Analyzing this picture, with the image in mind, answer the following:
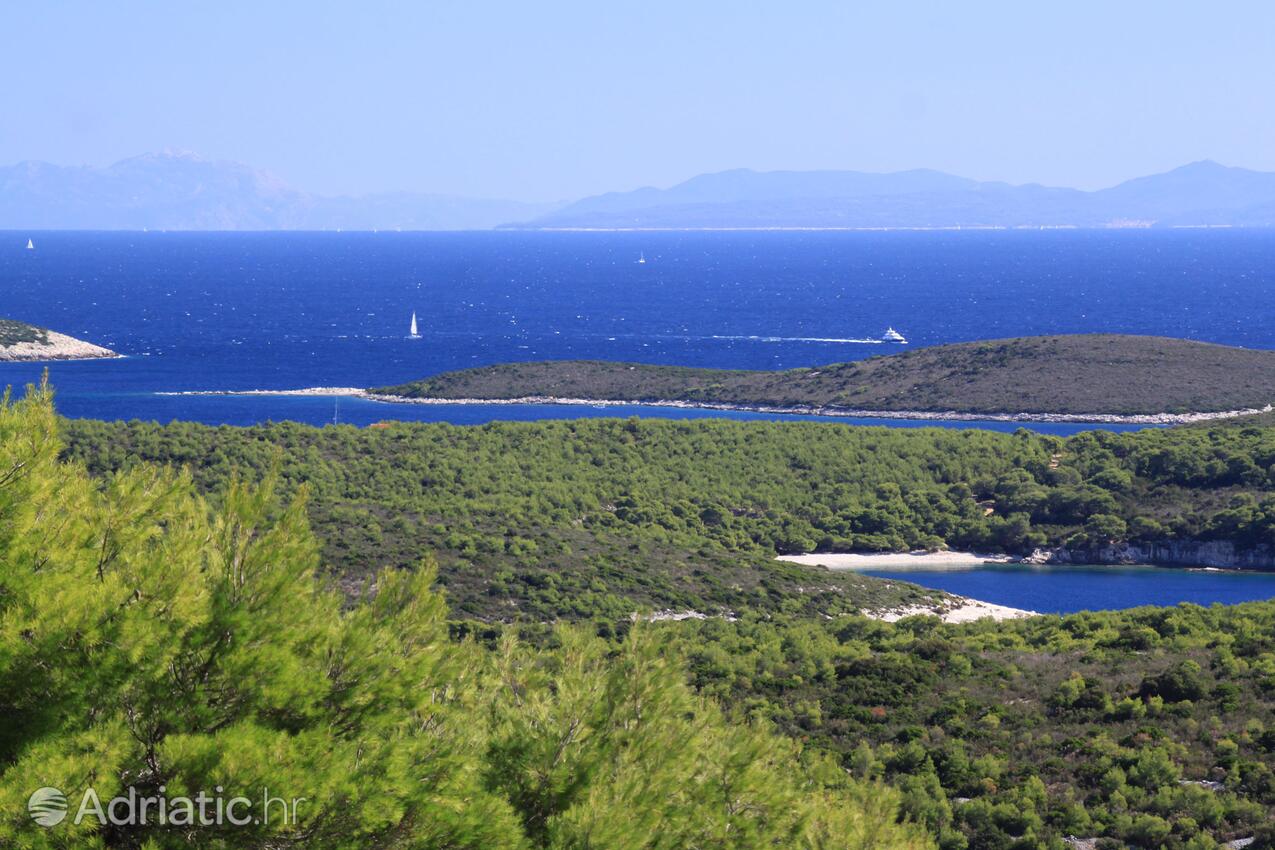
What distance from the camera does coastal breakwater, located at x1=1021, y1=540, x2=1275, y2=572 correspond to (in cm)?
4878

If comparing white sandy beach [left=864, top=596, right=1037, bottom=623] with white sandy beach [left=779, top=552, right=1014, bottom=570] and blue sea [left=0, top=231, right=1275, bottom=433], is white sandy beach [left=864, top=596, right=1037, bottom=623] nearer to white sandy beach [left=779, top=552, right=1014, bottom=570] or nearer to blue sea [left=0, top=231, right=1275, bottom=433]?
white sandy beach [left=779, top=552, right=1014, bottom=570]

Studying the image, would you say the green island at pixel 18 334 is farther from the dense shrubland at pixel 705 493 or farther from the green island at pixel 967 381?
the dense shrubland at pixel 705 493

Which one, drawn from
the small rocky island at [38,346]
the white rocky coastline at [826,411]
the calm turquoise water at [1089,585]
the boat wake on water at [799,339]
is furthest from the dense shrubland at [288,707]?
the boat wake on water at [799,339]

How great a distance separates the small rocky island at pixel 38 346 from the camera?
351ft

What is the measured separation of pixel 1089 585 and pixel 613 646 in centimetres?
2394

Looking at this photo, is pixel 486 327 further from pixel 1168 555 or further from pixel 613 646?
pixel 613 646

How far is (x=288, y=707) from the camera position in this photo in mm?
9125

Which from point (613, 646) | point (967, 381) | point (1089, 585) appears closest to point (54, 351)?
point (967, 381)

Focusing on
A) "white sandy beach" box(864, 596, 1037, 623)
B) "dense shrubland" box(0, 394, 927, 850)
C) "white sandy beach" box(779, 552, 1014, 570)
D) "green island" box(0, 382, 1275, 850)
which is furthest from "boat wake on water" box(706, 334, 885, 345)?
"dense shrubland" box(0, 394, 927, 850)

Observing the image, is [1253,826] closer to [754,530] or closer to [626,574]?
[626,574]

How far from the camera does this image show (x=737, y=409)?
88812 millimetres

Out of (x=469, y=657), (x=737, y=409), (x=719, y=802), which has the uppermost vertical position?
(x=469, y=657)

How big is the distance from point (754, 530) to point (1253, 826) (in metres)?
33.3

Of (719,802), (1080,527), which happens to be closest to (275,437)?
(1080,527)
